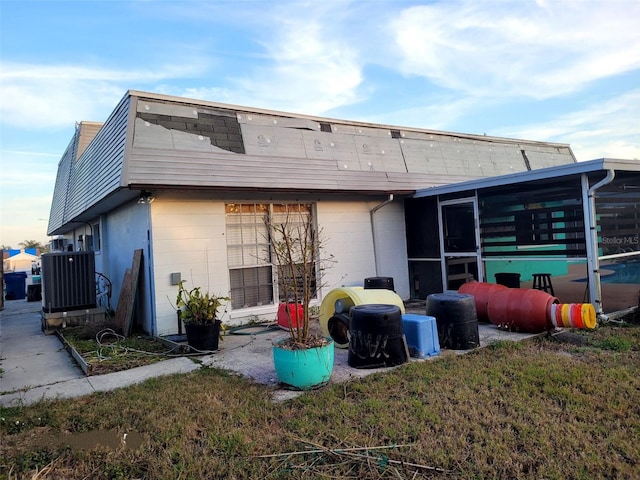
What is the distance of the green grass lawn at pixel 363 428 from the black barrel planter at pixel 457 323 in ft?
2.43

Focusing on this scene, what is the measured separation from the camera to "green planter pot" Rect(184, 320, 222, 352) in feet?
19.1

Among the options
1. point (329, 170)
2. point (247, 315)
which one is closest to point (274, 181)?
point (329, 170)

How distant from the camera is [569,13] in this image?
7062 mm

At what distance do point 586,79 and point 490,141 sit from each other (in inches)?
110

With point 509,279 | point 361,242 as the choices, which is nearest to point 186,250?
point 361,242

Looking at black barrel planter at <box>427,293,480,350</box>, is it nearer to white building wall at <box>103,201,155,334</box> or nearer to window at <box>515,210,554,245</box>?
window at <box>515,210,554,245</box>

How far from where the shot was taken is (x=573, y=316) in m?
5.70

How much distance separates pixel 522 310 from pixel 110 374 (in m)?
5.52

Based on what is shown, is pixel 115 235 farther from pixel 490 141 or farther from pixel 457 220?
pixel 490 141

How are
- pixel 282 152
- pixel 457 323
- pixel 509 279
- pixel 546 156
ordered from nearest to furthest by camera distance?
pixel 457 323, pixel 282 152, pixel 509 279, pixel 546 156

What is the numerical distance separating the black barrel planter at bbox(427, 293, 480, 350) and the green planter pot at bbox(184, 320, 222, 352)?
308 cm

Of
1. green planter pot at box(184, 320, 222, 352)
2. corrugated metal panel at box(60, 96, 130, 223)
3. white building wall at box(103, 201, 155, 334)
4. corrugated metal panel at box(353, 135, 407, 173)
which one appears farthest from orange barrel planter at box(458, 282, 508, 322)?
corrugated metal panel at box(60, 96, 130, 223)

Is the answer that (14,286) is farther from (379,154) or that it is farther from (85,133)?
(379,154)

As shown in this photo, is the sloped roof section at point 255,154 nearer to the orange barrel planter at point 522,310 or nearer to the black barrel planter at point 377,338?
the orange barrel planter at point 522,310
